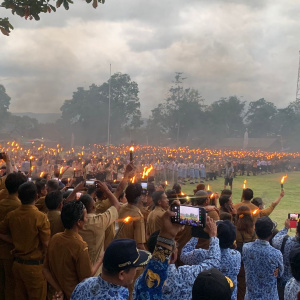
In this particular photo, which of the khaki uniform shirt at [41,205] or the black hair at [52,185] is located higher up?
the black hair at [52,185]

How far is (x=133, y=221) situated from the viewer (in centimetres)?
549

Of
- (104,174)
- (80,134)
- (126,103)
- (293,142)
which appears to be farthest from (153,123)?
(104,174)

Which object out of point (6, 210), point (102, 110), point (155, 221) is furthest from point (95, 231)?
point (102, 110)

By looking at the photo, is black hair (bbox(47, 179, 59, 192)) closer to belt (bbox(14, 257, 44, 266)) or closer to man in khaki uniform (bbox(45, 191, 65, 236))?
man in khaki uniform (bbox(45, 191, 65, 236))

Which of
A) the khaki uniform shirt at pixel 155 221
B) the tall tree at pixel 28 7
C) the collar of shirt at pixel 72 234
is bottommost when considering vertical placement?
the khaki uniform shirt at pixel 155 221

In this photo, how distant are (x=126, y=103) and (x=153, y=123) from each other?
738 cm

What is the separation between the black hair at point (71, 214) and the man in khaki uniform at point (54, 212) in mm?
1146

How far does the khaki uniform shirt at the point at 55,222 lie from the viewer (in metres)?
5.15

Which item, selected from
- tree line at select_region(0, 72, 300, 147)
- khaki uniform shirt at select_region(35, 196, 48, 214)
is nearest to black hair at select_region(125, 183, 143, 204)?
khaki uniform shirt at select_region(35, 196, 48, 214)

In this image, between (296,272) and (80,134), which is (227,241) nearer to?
(296,272)

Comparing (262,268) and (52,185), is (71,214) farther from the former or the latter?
(52,185)

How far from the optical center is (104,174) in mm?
19031

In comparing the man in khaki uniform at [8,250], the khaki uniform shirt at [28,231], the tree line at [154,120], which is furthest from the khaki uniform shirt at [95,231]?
the tree line at [154,120]

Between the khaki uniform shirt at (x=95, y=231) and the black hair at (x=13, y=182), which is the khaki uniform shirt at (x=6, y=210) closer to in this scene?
the black hair at (x=13, y=182)
